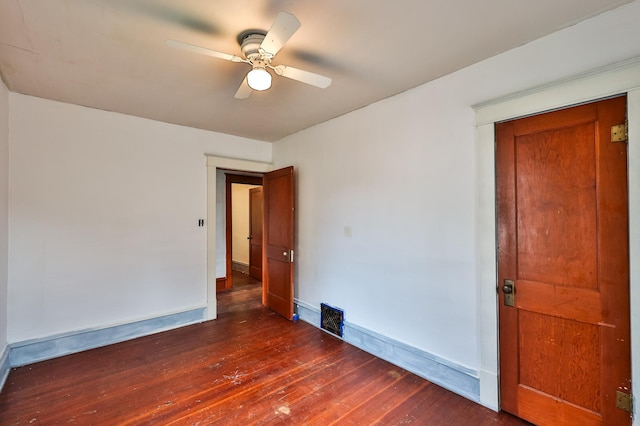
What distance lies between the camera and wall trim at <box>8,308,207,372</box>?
2.70 m

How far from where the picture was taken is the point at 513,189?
2.00 m

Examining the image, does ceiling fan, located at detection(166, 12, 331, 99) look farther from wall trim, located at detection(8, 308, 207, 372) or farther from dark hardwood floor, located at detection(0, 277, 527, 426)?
wall trim, located at detection(8, 308, 207, 372)

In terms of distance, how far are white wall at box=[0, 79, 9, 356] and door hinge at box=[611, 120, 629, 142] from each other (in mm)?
4569

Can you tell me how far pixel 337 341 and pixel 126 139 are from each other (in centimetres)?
339

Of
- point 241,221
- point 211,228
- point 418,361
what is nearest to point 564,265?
point 418,361

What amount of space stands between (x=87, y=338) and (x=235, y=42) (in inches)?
132

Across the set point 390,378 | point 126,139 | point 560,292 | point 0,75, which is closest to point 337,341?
point 390,378

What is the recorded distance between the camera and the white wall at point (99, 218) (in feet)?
9.00

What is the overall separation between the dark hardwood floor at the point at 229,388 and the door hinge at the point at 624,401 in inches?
23.3

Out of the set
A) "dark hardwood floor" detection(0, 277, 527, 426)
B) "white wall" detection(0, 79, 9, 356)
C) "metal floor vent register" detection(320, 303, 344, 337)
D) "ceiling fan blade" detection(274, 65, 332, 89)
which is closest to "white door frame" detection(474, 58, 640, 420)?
"dark hardwood floor" detection(0, 277, 527, 426)

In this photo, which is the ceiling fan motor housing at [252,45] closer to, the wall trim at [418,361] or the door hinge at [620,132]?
the door hinge at [620,132]

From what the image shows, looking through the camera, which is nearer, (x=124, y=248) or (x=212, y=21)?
(x=212, y=21)

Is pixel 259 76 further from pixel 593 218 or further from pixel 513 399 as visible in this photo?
pixel 513 399

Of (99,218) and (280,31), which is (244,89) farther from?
(99,218)
